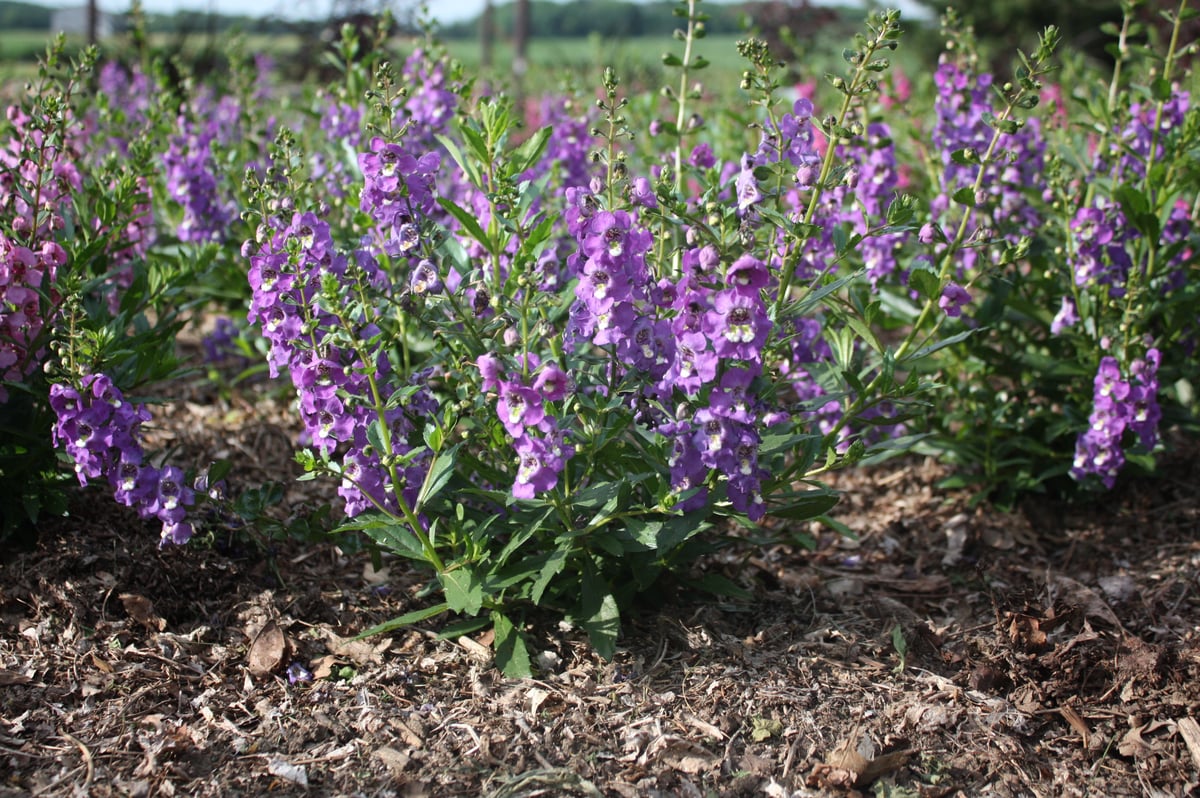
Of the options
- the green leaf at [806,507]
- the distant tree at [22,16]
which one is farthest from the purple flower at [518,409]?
the distant tree at [22,16]

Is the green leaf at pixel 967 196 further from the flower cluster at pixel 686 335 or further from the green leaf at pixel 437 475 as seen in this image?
the green leaf at pixel 437 475

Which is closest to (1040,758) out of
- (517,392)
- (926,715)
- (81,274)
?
(926,715)

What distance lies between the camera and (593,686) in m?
2.79

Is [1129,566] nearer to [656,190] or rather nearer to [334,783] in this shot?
[656,190]

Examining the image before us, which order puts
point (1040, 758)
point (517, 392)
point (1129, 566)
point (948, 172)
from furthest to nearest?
point (948, 172), point (1129, 566), point (1040, 758), point (517, 392)

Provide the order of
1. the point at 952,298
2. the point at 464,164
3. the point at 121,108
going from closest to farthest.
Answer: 1. the point at 464,164
2. the point at 952,298
3. the point at 121,108

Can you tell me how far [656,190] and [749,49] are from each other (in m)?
0.53

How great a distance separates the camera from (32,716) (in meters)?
2.59

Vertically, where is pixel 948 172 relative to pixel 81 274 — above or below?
above

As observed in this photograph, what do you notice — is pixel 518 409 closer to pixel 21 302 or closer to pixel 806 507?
pixel 806 507

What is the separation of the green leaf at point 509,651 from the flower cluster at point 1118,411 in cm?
205

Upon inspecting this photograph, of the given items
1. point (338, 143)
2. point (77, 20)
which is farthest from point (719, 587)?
point (77, 20)

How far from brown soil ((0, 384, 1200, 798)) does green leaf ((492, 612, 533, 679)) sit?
5cm

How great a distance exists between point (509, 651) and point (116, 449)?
3.90 ft
